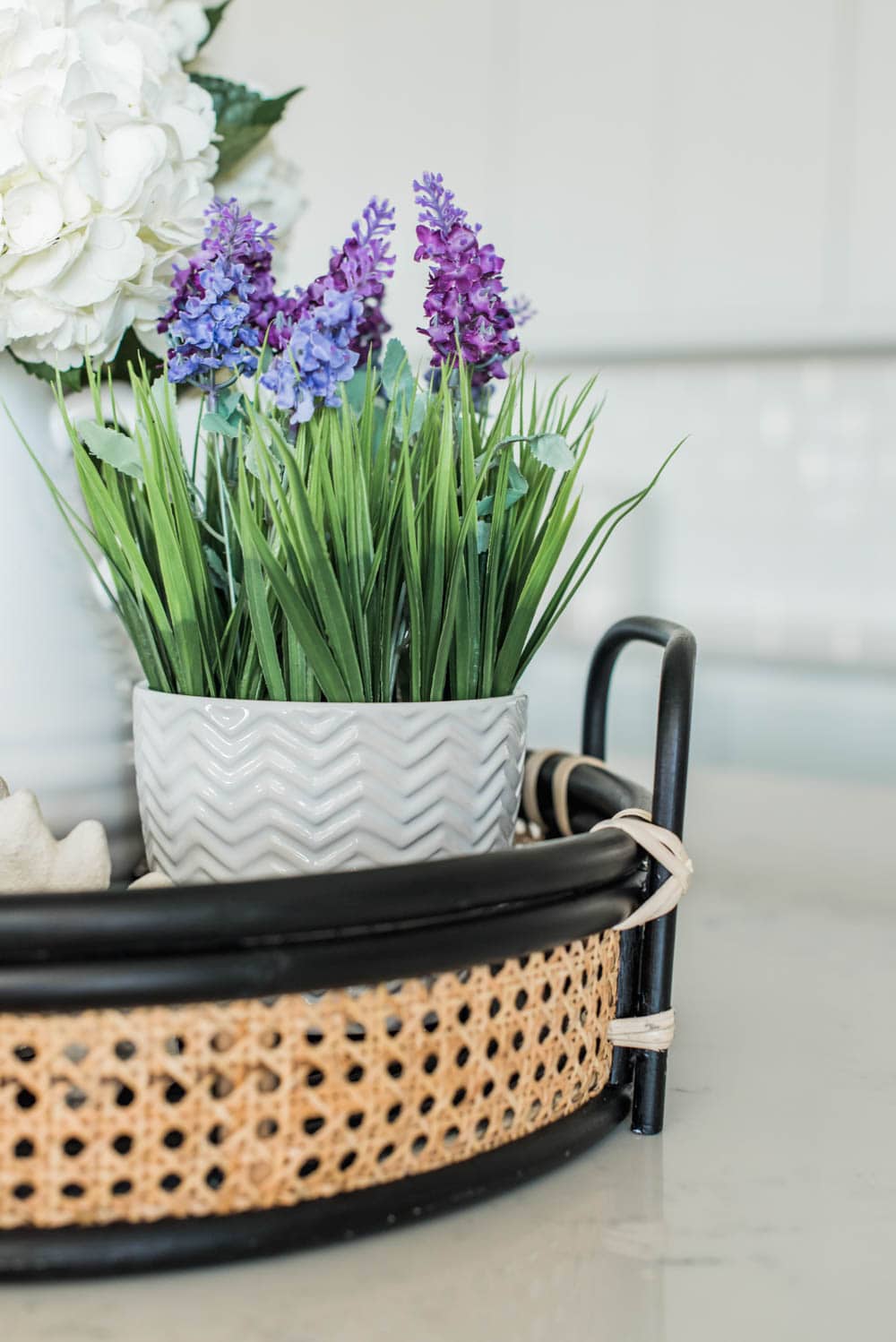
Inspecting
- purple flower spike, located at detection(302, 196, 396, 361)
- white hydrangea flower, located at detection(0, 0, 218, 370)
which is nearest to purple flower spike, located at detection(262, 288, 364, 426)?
purple flower spike, located at detection(302, 196, 396, 361)

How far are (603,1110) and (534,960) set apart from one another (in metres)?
0.08

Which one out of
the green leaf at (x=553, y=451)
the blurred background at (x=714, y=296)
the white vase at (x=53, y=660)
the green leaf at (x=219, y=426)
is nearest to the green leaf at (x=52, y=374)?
the white vase at (x=53, y=660)

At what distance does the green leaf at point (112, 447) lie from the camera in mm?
446

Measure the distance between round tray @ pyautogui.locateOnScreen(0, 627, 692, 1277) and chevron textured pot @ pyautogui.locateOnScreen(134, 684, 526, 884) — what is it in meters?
0.08

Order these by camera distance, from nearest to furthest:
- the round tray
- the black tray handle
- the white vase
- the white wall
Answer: the round tray → the black tray handle → the white vase → the white wall

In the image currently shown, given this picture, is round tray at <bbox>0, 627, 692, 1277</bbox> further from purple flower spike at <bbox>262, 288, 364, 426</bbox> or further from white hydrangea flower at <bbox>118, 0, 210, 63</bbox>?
white hydrangea flower at <bbox>118, 0, 210, 63</bbox>

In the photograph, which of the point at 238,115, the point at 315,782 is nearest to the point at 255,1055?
the point at 315,782

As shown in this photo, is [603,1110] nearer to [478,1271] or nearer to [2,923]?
[478,1271]

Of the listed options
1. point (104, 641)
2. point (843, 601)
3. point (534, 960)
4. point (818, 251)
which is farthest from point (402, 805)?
point (818, 251)

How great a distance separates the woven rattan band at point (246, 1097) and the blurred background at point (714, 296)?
4.10 feet

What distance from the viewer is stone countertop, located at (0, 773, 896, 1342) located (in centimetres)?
30

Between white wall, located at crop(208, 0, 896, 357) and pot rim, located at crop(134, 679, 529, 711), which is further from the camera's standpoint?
white wall, located at crop(208, 0, 896, 357)

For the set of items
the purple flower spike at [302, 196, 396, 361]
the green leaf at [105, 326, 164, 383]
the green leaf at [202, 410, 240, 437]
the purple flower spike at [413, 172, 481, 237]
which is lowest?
the green leaf at [202, 410, 240, 437]

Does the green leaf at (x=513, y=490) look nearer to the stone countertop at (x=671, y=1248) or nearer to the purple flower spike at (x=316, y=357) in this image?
the purple flower spike at (x=316, y=357)
